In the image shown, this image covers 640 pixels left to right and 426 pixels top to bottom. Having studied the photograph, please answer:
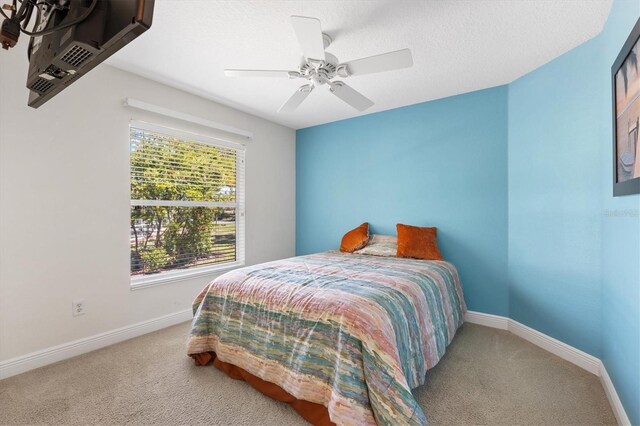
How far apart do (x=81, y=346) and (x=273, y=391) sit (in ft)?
5.74

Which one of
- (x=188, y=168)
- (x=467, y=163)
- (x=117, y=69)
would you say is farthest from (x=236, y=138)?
(x=467, y=163)

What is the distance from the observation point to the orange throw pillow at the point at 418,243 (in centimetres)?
298

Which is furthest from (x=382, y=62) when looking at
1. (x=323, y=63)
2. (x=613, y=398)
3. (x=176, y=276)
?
(x=176, y=276)

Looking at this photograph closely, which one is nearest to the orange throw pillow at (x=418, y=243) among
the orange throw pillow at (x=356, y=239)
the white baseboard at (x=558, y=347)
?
the orange throw pillow at (x=356, y=239)

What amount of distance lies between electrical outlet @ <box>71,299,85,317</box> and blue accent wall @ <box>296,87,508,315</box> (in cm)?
267

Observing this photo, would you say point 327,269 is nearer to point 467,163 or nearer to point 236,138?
point 467,163

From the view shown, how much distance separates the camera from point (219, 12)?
183 cm

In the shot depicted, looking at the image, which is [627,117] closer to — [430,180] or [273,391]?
[430,180]

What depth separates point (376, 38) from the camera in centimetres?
209

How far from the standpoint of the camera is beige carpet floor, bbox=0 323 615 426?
159 cm

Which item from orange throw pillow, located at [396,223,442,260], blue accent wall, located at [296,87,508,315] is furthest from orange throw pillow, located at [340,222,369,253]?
orange throw pillow, located at [396,223,442,260]

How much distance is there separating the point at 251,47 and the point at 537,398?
3.11 meters

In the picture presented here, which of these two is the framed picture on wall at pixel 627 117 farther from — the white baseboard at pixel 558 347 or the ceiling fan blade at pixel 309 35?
the ceiling fan blade at pixel 309 35

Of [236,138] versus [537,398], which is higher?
[236,138]
